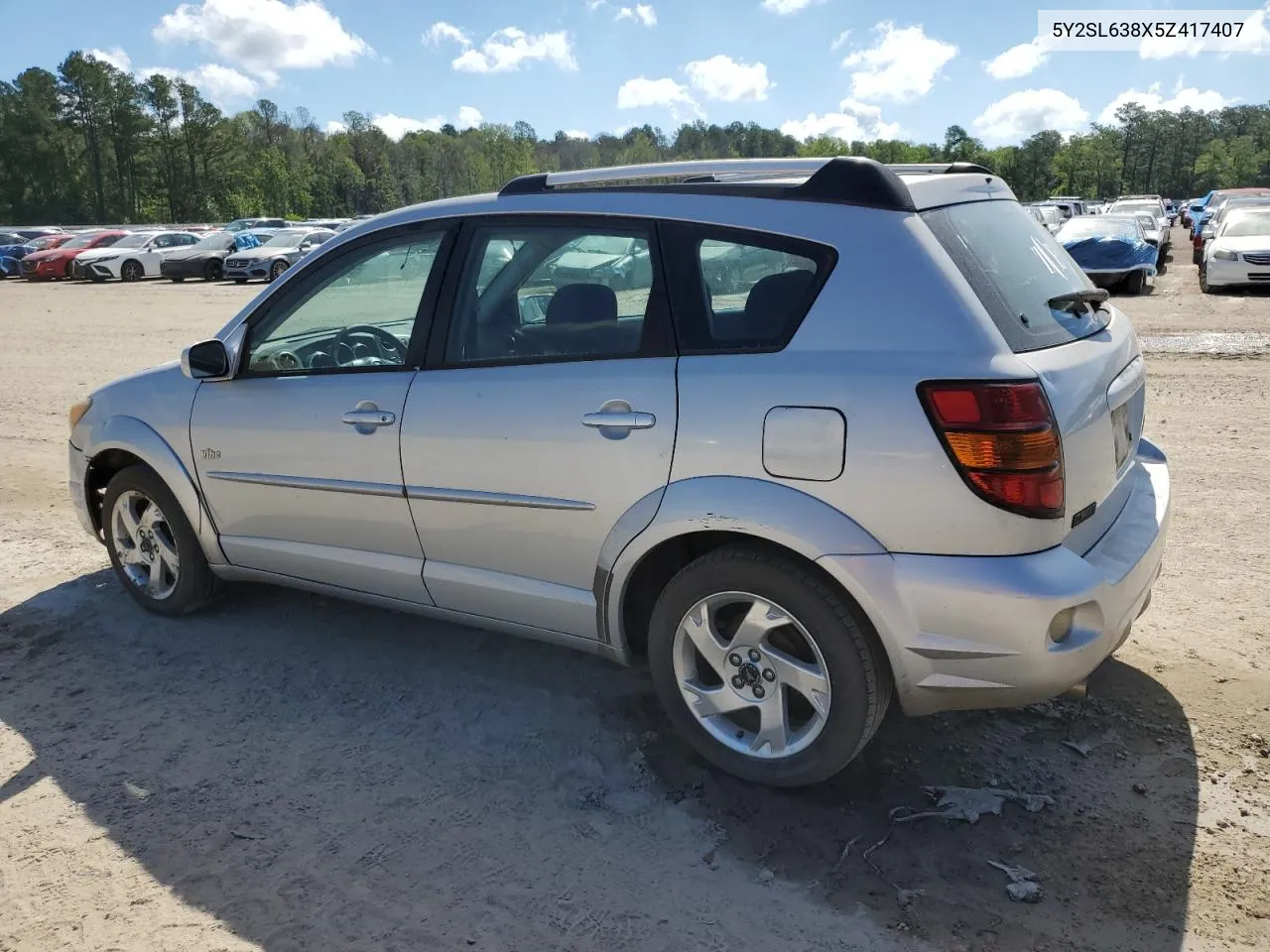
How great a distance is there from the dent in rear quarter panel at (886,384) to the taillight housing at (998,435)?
3 cm

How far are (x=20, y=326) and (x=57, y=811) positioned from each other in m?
18.0

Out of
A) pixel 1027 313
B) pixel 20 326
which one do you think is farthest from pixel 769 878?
pixel 20 326

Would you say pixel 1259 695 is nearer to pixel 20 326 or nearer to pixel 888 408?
pixel 888 408

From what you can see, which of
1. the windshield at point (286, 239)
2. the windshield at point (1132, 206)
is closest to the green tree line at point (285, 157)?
the windshield at point (1132, 206)

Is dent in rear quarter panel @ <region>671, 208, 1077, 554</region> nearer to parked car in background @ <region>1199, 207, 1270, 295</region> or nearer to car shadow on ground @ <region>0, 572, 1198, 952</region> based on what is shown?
car shadow on ground @ <region>0, 572, 1198, 952</region>

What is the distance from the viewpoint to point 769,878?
2783mm

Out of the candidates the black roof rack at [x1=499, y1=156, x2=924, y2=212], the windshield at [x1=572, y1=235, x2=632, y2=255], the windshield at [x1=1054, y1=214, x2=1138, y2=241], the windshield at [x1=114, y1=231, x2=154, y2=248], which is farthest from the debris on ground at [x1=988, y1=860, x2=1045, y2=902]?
the windshield at [x1=114, y1=231, x2=154, y2=248]

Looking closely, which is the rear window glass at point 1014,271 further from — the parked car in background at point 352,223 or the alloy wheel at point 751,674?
the parked car in background at point 352,223

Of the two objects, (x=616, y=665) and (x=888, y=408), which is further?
(x=616, y=665)

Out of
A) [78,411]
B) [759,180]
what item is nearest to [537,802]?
[759,180]

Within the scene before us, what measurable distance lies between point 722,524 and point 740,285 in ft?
2.47

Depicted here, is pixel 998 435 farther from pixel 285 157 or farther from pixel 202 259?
pixel 285 157

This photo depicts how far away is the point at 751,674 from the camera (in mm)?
3109

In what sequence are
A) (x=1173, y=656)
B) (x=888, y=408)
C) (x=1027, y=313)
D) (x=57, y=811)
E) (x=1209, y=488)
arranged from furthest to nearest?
1. (x=1209, y=488)
2. (x=1173, y=656)
3. (x=57, y=811)
4. (x=1027, y=313)
5. (x=888, y=408)
